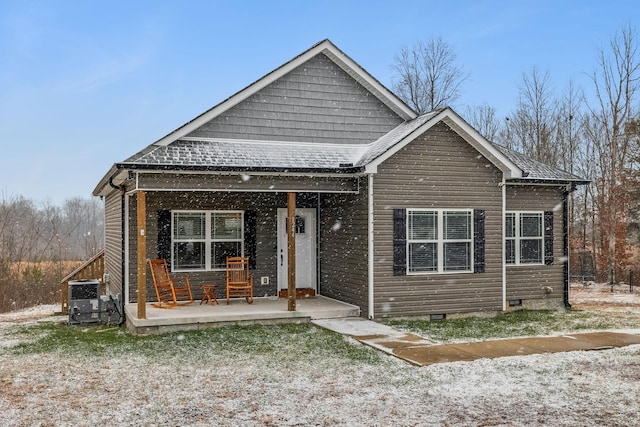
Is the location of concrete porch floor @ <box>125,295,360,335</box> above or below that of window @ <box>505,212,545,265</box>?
below

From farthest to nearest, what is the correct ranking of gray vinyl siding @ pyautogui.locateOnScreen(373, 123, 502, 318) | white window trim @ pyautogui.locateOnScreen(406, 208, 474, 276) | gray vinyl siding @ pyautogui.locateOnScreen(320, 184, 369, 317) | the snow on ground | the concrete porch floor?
white window trim @ pyautogui.locateOnScreen(406, 208, 474, 276), gray vinyl siding @ pyautogui.locateOnScreen(320, 184, 369, 317), gray vinyl siding @ pyautogui.locateOnScreen(373, 123, 502, 318), the concrete porch floor, the snow on ground

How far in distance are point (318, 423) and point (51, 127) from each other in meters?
38.1

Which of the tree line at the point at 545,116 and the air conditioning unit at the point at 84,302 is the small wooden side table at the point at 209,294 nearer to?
the air conditioning unit at the point at 84,302

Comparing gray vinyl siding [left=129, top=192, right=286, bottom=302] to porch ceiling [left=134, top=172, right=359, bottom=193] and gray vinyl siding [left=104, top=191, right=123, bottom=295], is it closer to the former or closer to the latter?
gray vinyl siding [left=104, top=191, right=123, bottom=295]

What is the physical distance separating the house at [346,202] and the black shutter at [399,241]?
0.07ft

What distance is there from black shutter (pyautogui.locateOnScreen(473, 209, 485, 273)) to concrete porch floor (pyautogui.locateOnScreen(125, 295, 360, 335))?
2592mm

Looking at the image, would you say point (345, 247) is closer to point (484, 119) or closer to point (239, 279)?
point (239, 279)

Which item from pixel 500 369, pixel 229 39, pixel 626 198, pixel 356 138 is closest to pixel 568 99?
pixel 626 198

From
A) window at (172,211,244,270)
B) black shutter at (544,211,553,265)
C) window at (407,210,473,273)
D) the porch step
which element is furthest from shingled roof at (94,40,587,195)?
the porch step

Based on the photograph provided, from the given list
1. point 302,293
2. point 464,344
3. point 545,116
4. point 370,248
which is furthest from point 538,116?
point 464,344

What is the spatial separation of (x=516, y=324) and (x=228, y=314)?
17.4 feet

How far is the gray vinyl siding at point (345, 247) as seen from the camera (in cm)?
1167

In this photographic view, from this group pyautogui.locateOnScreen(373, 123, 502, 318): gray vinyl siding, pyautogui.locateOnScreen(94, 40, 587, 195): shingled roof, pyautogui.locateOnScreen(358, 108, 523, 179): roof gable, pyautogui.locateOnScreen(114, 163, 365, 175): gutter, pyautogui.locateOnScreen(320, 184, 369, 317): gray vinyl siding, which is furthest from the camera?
pyautogui.locateOnScreen(320, 184, 369, 317): gray vinyl siding

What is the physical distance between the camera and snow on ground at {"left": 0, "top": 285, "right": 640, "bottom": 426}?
5.73m
